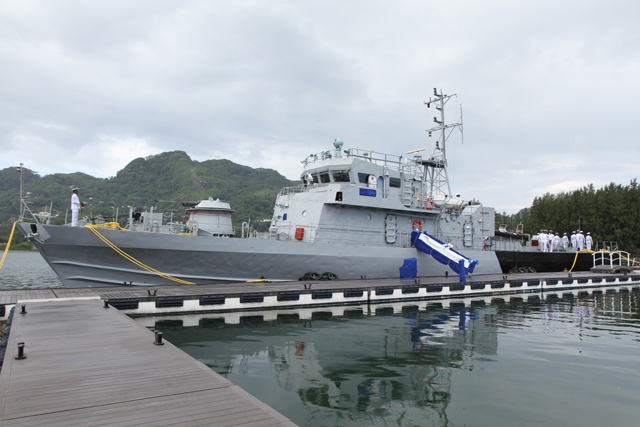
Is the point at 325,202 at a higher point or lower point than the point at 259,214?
lower

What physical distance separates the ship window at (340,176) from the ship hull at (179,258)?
317cm

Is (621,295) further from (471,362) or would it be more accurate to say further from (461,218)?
(471,362)

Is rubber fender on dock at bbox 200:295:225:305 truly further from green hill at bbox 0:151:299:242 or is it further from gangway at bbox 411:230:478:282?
green hill at bbox 0:151:299:242

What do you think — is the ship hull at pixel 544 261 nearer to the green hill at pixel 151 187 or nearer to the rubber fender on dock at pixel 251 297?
the rubber fender on dock at pixel 251 297

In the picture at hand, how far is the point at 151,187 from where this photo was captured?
320 ft

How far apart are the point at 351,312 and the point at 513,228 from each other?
55827mm

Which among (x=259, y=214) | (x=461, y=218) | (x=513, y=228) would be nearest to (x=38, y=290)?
(x=461, y=218)

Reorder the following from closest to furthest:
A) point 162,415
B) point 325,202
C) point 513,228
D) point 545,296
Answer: point 162,415
point 325,202
point 545,296
point 513,228

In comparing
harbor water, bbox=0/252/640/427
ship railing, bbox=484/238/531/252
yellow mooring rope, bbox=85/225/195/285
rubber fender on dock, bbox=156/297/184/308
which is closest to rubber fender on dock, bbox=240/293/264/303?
harbor water, bbox=0/252/640/427

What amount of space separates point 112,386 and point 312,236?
13.8 metres

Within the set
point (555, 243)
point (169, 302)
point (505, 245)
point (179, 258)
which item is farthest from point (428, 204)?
point (555, 243)

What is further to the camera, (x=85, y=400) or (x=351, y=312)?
(x=351, y=312)

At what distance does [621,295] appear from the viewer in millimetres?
22656

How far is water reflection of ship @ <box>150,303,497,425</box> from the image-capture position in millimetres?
6293
